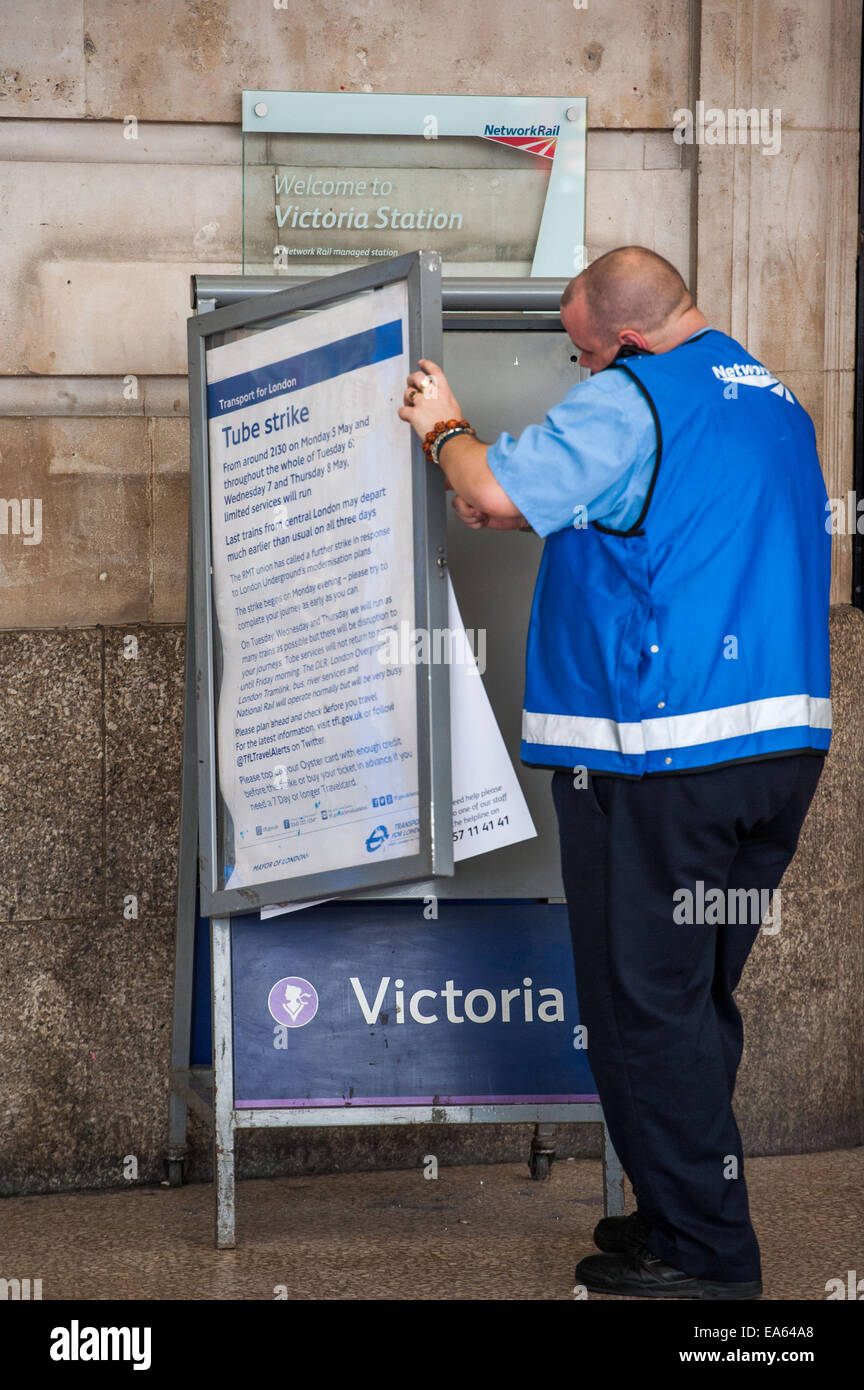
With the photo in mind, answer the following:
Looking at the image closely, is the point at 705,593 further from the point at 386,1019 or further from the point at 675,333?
the point at 386,1019

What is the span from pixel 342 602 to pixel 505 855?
2.42 feet

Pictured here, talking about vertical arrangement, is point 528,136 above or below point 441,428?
above

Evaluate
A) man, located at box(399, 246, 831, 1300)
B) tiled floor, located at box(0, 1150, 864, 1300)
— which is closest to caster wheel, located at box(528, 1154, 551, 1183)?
tiled floor, located at box(0, 1150, 864, 1300)

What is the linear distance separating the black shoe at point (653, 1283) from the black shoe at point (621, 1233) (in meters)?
0.06

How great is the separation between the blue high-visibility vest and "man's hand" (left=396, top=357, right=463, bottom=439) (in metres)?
0.35

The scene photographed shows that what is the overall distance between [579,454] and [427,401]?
370 millimetres

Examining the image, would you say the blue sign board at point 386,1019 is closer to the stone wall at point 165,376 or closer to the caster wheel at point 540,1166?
the caster wheel at point 540,1166

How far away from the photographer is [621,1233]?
3.06 meters

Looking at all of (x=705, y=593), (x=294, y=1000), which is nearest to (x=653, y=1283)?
(x=294, y=1000)

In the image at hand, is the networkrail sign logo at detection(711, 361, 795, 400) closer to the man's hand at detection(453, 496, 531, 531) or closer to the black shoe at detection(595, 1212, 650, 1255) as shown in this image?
the man's hand at detection(453, 496, 531, 531)

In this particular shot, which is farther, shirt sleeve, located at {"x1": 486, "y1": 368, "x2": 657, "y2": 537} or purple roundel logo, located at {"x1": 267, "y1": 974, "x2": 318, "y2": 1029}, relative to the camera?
→ purple roundel logo, located at {"x1": 267, "y1": 974, "x2": 318, "y2": 1029}

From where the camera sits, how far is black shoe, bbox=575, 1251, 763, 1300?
9.28 feet

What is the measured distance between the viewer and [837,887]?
420 cm

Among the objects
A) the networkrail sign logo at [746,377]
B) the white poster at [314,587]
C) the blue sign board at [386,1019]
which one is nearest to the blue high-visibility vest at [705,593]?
the networkrail sign logo at [746,377]
